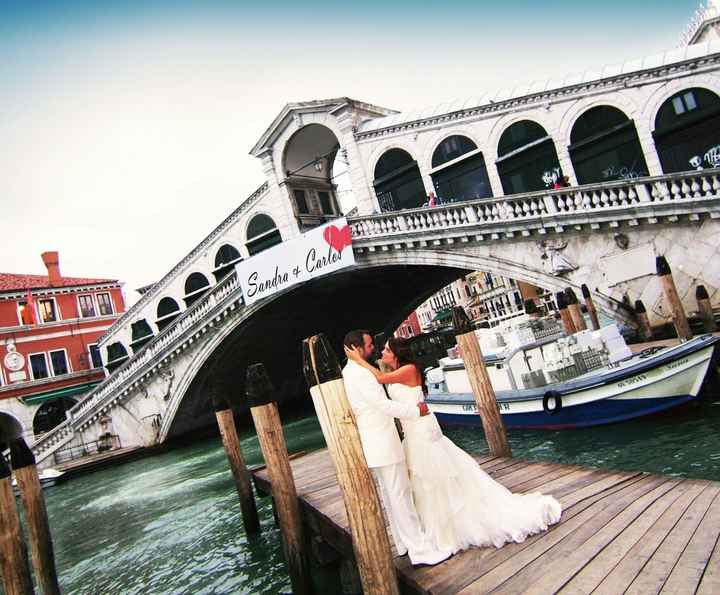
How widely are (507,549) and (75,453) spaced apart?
824 inches

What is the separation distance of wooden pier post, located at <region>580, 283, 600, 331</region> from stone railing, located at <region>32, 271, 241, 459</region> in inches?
419

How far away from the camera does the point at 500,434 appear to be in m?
5.59

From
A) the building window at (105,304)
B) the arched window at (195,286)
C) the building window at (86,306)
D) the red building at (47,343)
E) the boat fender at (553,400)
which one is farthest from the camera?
the building window at (105,304)

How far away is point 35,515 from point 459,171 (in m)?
14.5

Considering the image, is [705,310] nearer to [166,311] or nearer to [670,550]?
[670,550]

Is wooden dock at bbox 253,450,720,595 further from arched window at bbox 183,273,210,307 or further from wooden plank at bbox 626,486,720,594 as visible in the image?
arched window at bbox 183,273,210,307

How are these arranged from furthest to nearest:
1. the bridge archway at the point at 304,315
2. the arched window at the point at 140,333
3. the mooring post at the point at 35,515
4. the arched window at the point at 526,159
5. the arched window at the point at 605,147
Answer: the arched window at the point at 140,333, the arched window at the point at 526,159, the bridge archway at the point at 304,315, the arched window at the point at 605,147, the mooring post at the point at 35,515

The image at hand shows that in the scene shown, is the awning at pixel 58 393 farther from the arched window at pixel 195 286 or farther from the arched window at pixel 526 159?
the arched window at pixel 526 159

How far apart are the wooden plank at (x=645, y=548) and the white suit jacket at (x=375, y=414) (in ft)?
4.48

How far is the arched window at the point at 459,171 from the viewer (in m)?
16.2

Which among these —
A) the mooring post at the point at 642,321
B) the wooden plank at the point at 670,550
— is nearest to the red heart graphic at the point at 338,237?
the mooring post at the point at 642,321

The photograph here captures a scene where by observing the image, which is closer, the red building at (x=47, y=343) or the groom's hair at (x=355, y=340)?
the groom's hair at (x=355, y=340)

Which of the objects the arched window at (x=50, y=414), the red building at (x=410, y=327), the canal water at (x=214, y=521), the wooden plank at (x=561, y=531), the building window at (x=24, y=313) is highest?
the building window at (x=24, y=313)

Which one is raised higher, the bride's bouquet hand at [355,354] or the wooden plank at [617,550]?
the bride's bouquet hand at [355,354]
